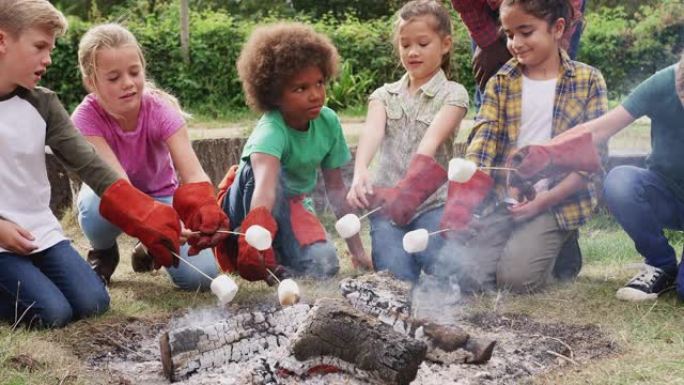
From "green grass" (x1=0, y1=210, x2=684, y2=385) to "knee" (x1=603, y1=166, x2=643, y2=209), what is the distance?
386 mm

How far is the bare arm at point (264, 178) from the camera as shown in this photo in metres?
3.79

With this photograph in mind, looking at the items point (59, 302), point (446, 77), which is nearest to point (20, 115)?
point (59, 302)

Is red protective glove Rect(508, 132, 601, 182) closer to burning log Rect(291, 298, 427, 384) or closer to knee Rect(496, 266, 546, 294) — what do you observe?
knee Rect(496, 266, 546, 294)

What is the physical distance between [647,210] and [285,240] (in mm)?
1654

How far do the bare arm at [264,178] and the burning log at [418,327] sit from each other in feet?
2.74

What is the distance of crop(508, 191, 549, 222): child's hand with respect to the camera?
3.84m

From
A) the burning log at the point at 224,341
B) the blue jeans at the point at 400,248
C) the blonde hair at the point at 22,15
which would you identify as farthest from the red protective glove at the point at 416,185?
the blonde hair at the point at 22,15

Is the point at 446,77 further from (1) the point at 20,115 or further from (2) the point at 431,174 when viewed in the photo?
(1) the point at 20,115

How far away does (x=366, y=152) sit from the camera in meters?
4.10

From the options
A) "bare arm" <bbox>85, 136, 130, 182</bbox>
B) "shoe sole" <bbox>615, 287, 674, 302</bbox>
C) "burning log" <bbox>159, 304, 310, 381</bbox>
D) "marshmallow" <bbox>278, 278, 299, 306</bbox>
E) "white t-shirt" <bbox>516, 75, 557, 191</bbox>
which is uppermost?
"white t-shirt" <bbox>516, 75, 557, 191</bbox>

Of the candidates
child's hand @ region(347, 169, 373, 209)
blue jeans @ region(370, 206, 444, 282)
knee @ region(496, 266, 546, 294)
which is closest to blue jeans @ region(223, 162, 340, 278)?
blue jeans @ region(370, 206, 444, 282)

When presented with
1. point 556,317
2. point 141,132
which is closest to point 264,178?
point 141,132

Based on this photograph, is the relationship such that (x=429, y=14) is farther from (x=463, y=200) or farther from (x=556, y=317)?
(x=556, y=317)

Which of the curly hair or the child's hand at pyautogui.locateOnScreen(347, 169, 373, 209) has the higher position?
the curly hair
